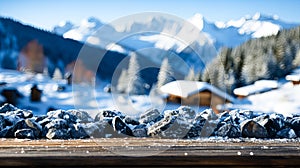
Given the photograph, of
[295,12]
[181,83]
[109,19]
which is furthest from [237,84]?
[109,19]

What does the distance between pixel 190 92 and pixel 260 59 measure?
0.37 meters

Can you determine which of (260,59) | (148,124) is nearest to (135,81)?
(148,124)

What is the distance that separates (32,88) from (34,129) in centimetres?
16

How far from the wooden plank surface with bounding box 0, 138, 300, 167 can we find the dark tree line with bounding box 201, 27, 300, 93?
298mm

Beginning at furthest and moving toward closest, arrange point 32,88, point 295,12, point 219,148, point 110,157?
point 295,12 → point 32,88 → point 219,148 → point 110,157

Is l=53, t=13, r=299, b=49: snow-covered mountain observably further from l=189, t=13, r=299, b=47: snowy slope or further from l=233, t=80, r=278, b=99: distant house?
l=233, t=80, r=278, b=99: distant house

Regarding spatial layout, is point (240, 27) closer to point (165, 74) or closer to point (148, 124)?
point (165, 74)

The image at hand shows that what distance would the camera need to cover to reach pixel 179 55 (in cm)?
157

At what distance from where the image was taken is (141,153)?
4.46 feet

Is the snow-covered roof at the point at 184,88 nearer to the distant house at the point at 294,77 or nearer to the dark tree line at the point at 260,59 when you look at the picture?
the dark tree line at the point at 260,59

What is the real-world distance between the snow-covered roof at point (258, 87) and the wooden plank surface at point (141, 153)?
24 centimetres

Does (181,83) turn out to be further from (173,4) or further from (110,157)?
(110,157)

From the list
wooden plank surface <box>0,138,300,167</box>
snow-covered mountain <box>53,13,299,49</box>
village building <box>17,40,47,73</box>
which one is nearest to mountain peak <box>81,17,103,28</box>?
snow-covered mountain <box>53,13,299,49</box>

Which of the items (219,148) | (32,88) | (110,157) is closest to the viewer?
(110,157)
